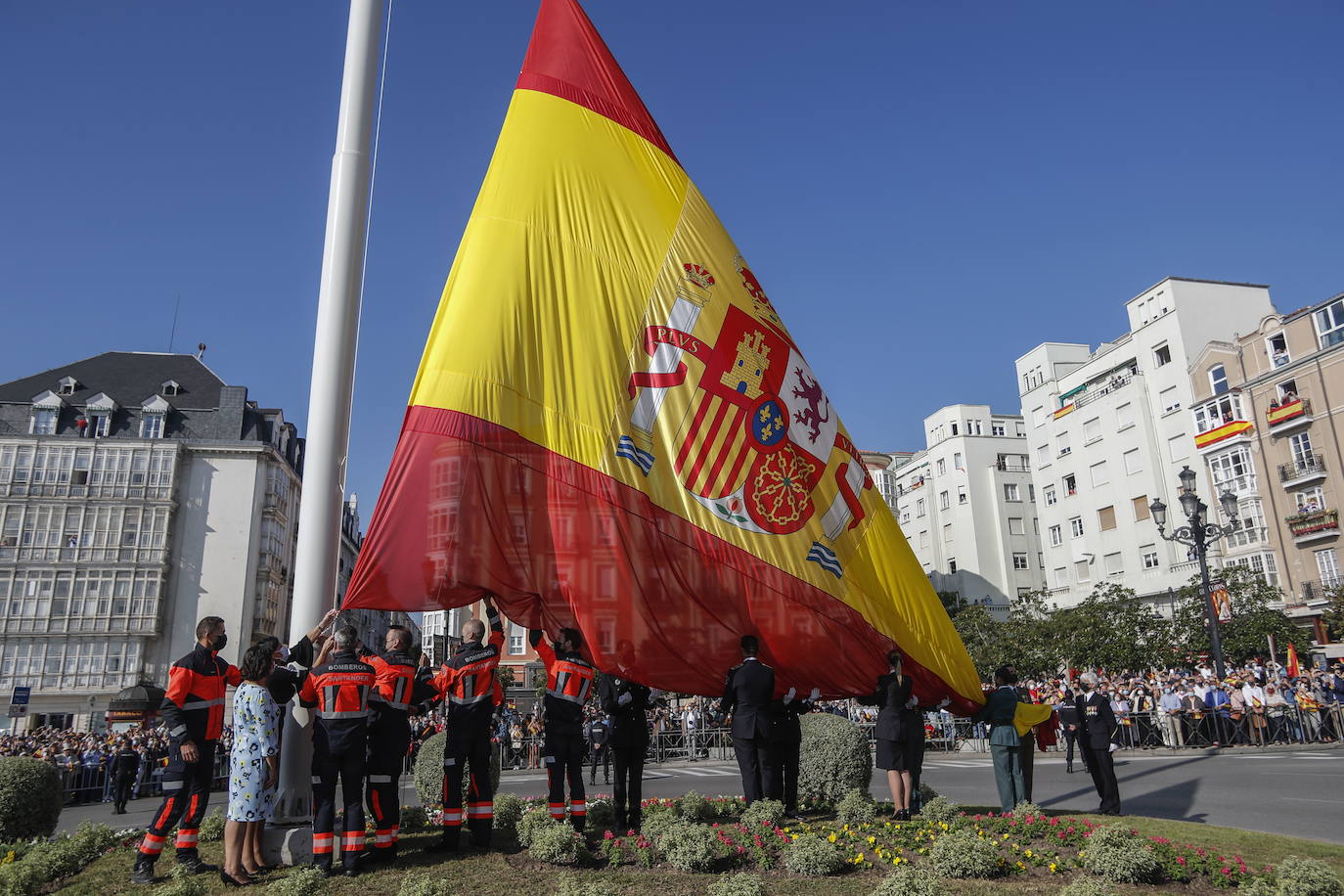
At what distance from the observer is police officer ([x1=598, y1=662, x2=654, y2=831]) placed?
32.3 feet

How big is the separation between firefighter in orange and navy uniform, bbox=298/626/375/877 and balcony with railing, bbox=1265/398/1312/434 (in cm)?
5062

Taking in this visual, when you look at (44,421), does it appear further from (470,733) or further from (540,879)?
(540,879)

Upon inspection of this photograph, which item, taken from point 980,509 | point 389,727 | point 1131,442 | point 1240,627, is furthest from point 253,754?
point 980,509

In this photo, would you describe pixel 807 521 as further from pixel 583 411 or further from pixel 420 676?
pixel 420 676

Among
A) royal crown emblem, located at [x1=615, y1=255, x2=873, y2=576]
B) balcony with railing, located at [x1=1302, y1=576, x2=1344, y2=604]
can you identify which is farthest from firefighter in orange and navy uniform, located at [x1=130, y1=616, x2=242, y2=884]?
balcony with railing, located at [x1=1302, y1=576, x2=1344, y2=604]

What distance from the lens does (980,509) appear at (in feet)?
248

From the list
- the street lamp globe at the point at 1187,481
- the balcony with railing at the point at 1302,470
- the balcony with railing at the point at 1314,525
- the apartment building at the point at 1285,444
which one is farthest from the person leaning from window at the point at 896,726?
the balcony with railing at the point at 1302,470

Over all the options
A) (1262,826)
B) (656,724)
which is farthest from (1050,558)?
(1262,826)

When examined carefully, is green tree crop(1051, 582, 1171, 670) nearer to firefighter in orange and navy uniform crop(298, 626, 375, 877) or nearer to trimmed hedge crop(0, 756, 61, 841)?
firefighter in orange and navy uniform crop(298, 626, 375, 877)

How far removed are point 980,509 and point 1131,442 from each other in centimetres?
1879

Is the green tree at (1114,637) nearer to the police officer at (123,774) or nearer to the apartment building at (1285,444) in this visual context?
the apartment building at (1285,444)

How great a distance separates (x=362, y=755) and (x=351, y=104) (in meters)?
6.41

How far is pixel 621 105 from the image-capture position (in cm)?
1105

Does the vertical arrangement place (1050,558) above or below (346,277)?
above
